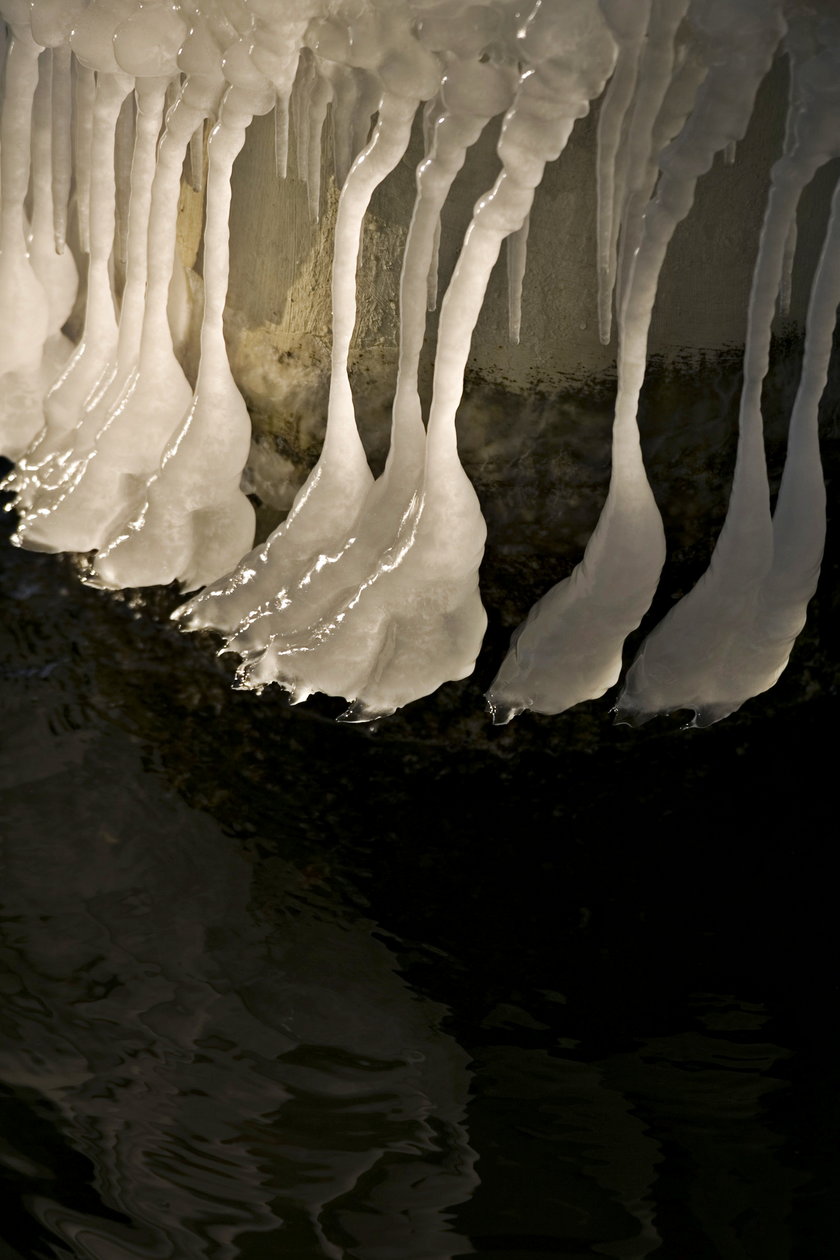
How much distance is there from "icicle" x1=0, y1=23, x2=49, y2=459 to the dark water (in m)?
0.27

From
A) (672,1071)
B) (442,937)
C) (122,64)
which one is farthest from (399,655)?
(122,64)

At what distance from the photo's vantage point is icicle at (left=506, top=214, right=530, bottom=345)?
2.96 feet

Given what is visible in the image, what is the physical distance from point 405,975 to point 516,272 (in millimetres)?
567

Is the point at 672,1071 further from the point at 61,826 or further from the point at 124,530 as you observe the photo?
the point at 124,530

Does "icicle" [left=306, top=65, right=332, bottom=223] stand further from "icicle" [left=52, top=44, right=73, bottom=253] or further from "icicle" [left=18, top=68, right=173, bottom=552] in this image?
"icicle" [left=52, top=44, right=73, bottom=253]

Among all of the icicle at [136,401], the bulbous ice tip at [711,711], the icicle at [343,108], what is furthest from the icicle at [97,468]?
the bulbous ice tip at [711,711]

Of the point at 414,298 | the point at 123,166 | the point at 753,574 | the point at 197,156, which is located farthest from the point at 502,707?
the point at 123,166

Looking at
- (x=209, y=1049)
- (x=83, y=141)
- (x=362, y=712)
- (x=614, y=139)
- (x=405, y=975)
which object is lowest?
(x=209, y=1049)

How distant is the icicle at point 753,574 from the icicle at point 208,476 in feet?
1.40

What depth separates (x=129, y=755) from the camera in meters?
1.25

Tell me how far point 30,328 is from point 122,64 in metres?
0.43

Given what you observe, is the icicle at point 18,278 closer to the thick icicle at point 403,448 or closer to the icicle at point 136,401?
the icicle at point 136,401

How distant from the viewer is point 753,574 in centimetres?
87

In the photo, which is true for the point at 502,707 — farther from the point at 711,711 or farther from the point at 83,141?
the point at 83,141
